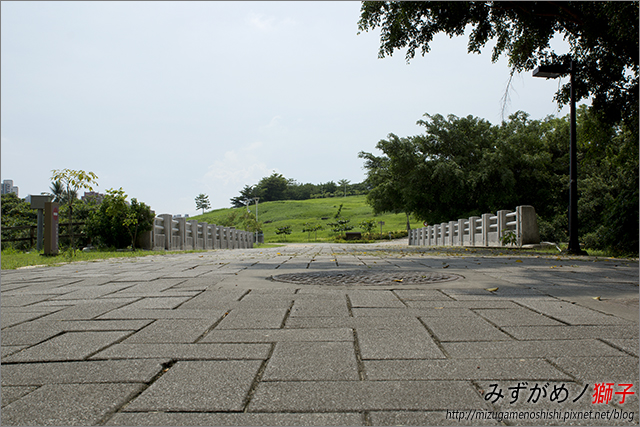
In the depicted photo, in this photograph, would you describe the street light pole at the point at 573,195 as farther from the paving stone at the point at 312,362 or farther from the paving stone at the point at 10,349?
the paving stone at the point at 10,349

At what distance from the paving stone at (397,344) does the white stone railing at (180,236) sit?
13424mm

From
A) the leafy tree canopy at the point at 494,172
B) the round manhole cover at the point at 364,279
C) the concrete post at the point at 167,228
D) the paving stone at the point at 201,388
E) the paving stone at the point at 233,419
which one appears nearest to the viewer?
the paving stone at the point at 233,419

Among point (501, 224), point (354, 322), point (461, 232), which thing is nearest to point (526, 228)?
point (501, 224)

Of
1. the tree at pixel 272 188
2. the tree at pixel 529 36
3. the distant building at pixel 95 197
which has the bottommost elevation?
the distant building at pixel 95 197

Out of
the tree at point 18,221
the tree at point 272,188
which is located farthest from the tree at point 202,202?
the tree at point 18,221

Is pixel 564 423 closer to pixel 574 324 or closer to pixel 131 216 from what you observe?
pixel 574 324

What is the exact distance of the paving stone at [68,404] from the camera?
1.28 m

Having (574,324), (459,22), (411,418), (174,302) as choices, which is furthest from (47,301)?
(459,22)

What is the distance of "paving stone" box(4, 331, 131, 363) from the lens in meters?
1.87

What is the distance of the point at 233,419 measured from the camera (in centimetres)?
127

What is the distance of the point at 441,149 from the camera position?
28094 millimetres

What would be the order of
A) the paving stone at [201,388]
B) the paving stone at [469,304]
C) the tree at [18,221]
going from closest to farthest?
1. the paving stone at [201,388]
2. the paving stone at [469,304]
3. the tree at [18,221]

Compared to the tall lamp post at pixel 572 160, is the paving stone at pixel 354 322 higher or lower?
lower

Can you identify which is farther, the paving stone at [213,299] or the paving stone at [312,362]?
the paving stone at [213,299]
